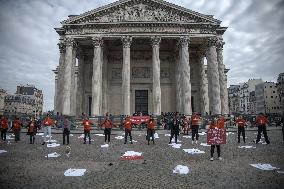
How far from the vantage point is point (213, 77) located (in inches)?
1406

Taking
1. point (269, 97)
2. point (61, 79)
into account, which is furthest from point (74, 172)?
point (269, 97)

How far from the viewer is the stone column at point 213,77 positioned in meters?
35.2

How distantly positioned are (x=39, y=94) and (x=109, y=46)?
359 feet

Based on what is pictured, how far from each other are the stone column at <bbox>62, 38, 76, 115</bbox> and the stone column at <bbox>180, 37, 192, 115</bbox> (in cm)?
1505

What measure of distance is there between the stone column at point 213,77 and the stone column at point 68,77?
745 inches

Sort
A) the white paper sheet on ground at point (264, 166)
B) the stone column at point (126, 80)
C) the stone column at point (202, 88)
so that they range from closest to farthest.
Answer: the white paper sheet on ground at point (264, 166) < the stone column at point (126, 80) < the stone column at point (202, 88)

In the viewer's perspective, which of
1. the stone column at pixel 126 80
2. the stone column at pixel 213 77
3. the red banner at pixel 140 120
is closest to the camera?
the red banner at pixel 140 120

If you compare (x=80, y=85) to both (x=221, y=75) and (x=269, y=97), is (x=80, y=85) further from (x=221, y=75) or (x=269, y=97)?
(x=269, y=97)

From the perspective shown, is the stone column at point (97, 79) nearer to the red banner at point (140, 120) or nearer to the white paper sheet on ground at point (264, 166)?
the red banner at point (140, 120)

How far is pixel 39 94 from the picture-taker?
5448 inches

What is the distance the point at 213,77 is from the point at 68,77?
19.7 metres

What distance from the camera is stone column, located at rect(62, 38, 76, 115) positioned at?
34.9 metres

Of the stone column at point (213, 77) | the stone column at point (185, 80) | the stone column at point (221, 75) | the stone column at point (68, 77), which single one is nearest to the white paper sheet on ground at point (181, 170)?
the stone column at point (185, 80)

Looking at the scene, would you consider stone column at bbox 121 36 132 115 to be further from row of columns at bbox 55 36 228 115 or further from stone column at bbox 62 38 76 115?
stone column at bbox 62 38 76 115
